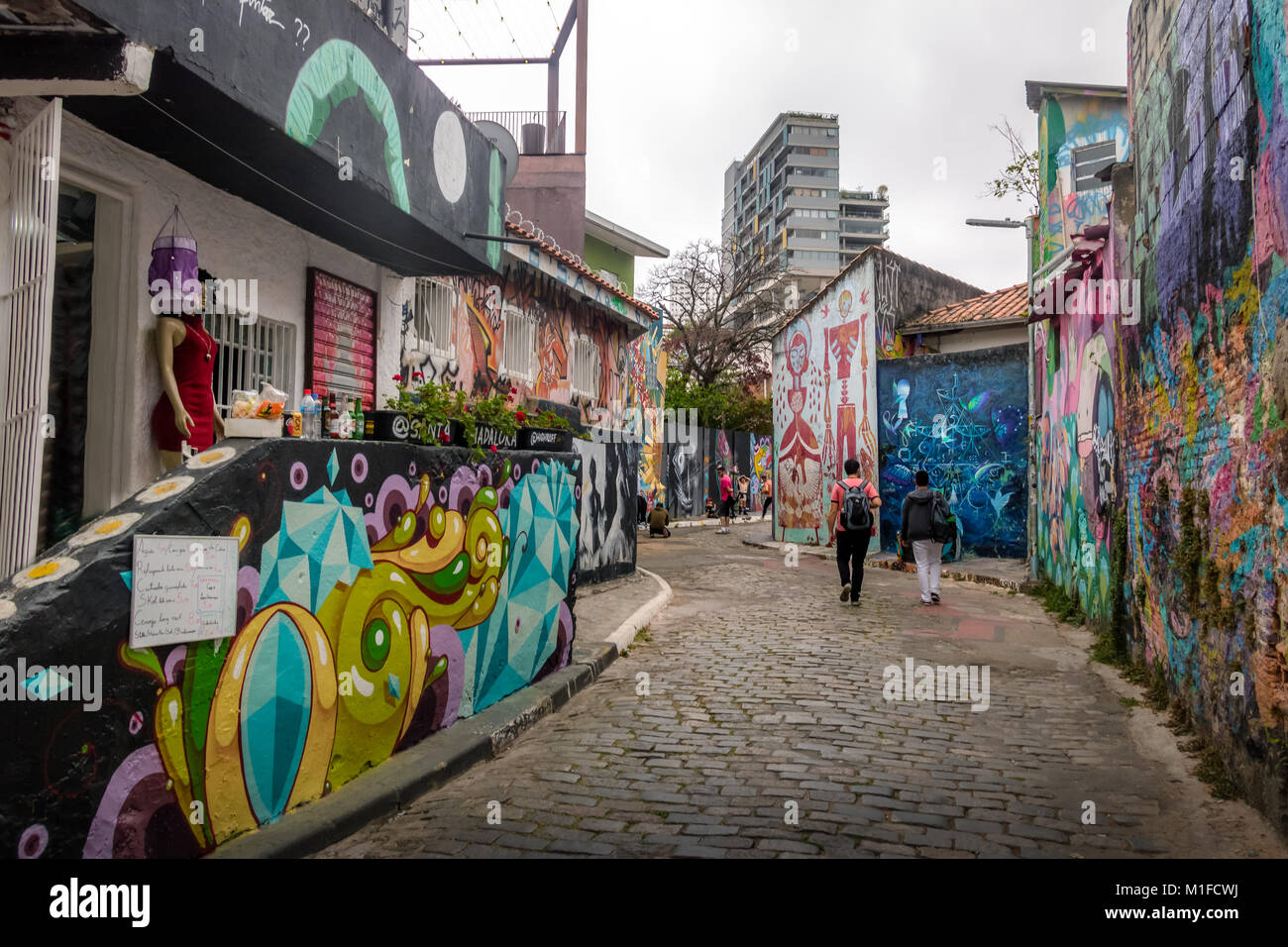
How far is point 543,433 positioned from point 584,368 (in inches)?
390

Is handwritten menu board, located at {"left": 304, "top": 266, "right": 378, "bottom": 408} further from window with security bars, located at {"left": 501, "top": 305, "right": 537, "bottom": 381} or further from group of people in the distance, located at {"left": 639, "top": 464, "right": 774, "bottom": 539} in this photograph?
group of people in the distance, located at {"left": 639, "top": 464, "right": 774, "bottom": 539}

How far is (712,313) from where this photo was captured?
4147 cm

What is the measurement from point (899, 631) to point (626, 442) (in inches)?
242

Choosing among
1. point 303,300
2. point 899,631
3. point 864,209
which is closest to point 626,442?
point 899,631

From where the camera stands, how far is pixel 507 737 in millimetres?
5852

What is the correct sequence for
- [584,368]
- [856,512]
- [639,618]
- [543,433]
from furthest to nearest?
[584,368], [856,512], [639,618], [543,433]

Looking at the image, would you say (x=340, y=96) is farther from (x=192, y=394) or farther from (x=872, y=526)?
(x=872, y=526)

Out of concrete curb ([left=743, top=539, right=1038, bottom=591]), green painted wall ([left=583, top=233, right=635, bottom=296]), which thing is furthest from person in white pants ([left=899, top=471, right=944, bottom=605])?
green painted wall ([left=583, top=233, right=635, bottom=296])

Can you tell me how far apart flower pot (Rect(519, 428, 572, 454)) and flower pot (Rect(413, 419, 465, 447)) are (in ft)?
3.47

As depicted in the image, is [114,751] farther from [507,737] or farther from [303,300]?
[303,300]

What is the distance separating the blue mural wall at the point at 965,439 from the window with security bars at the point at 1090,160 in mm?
3042

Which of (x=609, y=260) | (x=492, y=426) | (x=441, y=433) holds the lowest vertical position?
(x=441, y=433)

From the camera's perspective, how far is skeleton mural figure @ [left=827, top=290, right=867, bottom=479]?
1945 cm

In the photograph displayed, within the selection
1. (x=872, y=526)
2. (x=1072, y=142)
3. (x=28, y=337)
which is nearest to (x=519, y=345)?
(x=872, y=526)
